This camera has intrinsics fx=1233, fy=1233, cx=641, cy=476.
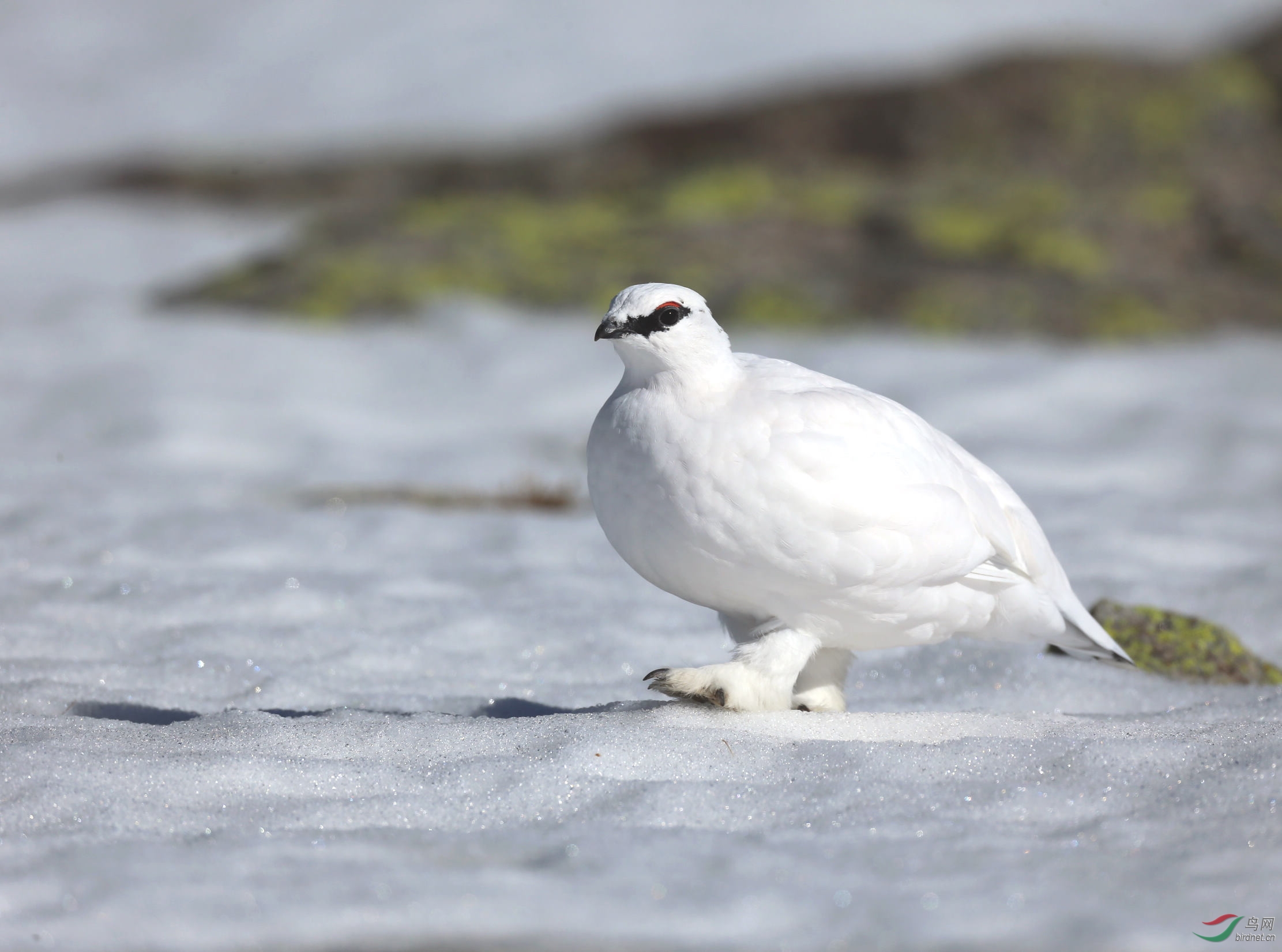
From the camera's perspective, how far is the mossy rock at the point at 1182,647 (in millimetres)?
3293

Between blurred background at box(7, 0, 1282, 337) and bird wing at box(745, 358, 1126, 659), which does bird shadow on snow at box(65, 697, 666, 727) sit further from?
blurred background at box(7, 0, 1282, 337)

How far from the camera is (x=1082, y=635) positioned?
2.90m

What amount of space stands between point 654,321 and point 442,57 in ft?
46.6

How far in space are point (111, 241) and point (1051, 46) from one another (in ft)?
29.4

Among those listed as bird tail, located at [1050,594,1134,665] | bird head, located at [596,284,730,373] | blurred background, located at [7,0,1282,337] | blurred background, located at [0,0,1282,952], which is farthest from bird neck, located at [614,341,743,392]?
blurred background, located at [7,0,1282,337]

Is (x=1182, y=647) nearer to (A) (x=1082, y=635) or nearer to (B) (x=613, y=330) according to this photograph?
(A) (x=1082, y=635)

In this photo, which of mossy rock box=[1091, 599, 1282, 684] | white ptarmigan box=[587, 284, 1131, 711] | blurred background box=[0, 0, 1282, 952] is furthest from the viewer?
mossy rock box=[1091, 599, 1282, 684]

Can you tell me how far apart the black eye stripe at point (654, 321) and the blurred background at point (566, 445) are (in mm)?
784

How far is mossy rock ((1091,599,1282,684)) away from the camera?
3293 mm

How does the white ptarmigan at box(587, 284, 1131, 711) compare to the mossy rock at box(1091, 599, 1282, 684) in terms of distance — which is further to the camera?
the mossy rock at box(1091, 599, 1282, 684)

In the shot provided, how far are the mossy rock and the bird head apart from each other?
1643 mm

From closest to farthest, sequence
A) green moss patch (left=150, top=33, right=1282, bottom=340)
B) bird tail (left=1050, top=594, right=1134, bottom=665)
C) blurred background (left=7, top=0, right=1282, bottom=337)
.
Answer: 1. bird tail (left=1050, top=594, right=1134, bottom=665)
2. green moss patch (left=150, top=33, right=1282, bottom=340)
3. blurred background (left=7, top=0, right=1282, bottom=337)

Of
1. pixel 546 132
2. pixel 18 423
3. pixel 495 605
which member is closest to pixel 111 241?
pixel 546 132

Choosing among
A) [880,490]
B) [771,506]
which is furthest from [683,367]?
[880,490]
